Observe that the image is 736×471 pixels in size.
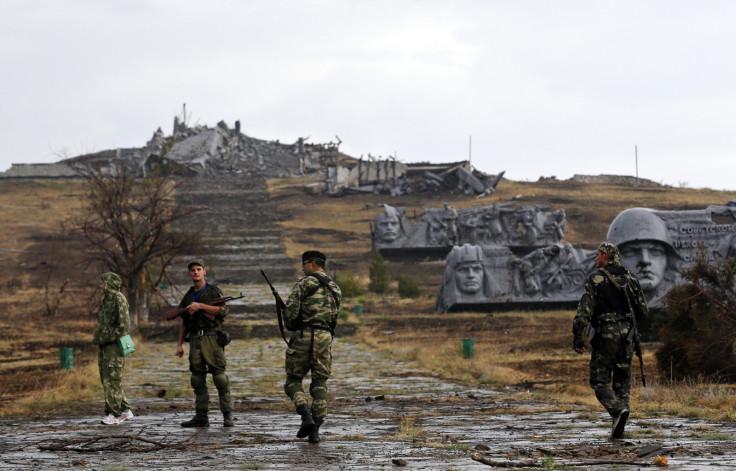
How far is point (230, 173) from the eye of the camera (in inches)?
3777

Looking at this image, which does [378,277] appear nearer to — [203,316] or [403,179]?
[203,316]

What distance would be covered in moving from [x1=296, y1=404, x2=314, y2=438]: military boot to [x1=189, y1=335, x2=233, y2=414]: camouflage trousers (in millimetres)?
1754

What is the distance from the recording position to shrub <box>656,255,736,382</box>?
1473 cm

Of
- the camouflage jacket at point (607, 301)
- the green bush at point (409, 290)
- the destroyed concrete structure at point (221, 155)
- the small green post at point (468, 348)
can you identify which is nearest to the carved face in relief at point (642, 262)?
the small green post at point (468, 348)

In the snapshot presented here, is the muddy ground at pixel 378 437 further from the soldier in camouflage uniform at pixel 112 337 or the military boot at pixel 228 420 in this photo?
the soldier in camouflage uniform at pixel 112 337

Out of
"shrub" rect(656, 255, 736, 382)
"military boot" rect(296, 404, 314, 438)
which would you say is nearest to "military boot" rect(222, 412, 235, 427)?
"military boot" rect(296, 404, 314, 438)

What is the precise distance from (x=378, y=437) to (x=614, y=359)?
2206 millimetres

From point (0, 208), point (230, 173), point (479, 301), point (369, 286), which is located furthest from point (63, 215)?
point (479, 301)

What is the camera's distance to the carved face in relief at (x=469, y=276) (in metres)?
34.0

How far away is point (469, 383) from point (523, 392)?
75.1 inches

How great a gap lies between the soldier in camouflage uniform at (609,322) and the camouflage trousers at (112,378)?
498cm

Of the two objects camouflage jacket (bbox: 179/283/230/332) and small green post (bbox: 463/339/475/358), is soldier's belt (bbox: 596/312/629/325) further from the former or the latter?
small green post (bbox: 463/339/475/358)

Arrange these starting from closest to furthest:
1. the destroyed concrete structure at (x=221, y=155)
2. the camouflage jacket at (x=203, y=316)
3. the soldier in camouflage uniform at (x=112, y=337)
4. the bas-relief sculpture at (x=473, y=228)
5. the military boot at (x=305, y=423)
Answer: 1. the military boot at (x=305, y=423)
2. the camouflage jacket at (x=203, y=316)
3. the soldier in camouflage uniform at (x=112, y=337)
4. the bas-relief sculpture at (x=473, y=228)
5. the destroyed concrete structure at (x=221, y=155)

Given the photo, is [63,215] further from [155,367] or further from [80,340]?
[155,367]
